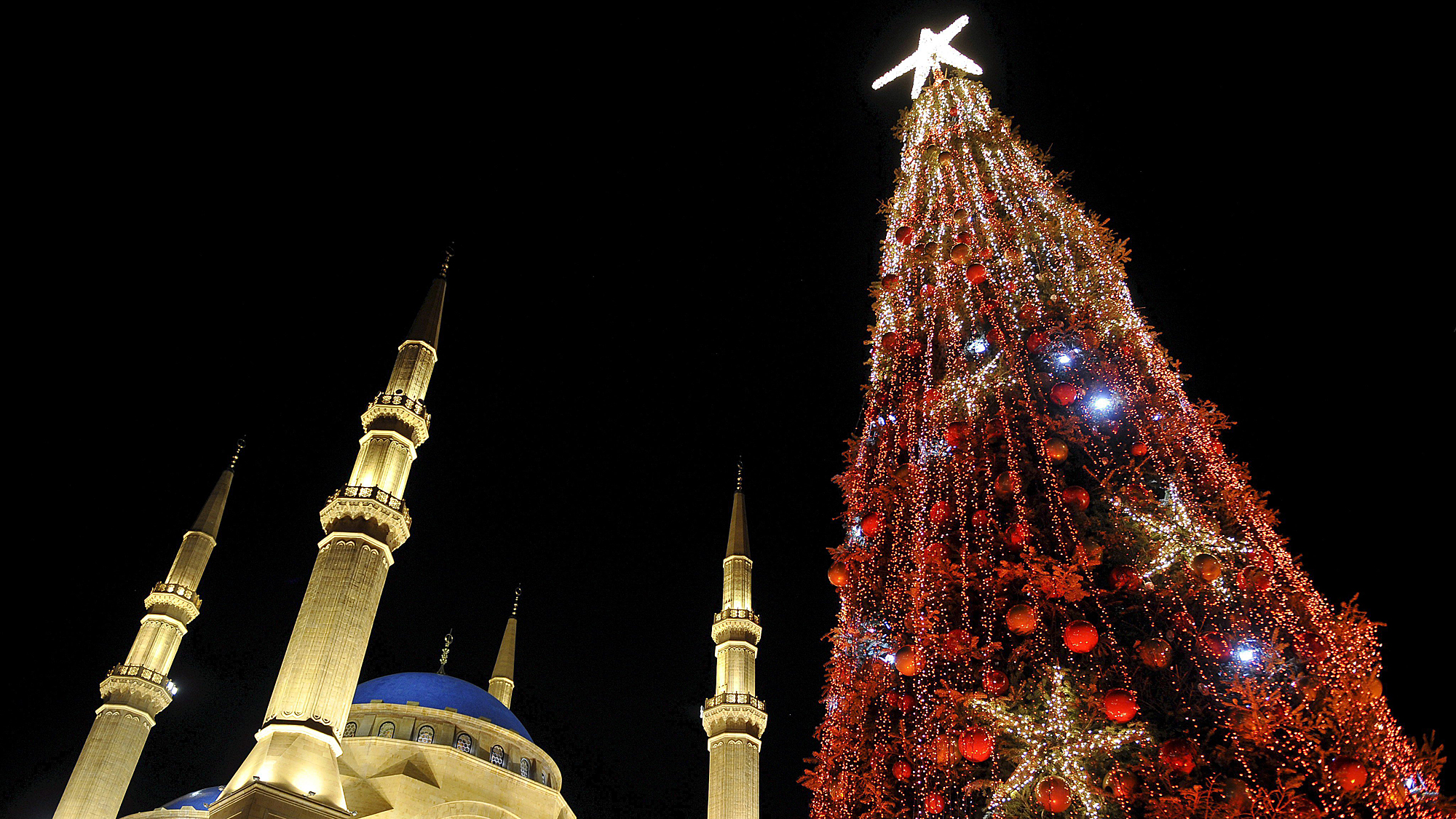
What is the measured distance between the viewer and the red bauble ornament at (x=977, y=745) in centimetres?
588

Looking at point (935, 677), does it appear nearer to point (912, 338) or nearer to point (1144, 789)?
point (1144, 789)

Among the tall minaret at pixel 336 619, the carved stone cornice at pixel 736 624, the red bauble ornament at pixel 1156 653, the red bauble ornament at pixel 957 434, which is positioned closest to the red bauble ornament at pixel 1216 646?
the red bauble ornament at pixel 1156 653

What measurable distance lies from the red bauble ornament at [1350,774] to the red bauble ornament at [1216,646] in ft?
2.70

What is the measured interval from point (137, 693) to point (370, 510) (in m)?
9.95

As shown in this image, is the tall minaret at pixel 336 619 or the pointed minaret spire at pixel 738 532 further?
the pointed minaret spire at pixel 738 532

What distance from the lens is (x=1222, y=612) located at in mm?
6023

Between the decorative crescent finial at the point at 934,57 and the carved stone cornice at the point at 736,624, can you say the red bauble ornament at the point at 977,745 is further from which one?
the carved stone cornice at the point at 736,624

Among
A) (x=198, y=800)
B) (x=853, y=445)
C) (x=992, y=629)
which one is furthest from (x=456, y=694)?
(x=992, y=629)

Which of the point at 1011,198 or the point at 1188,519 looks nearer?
the point at 1188,519

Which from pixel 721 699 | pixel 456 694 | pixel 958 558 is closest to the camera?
pixel 958 558

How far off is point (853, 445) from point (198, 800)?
23.4 metres

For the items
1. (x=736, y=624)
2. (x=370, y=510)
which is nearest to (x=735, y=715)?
(x=736, y=624)

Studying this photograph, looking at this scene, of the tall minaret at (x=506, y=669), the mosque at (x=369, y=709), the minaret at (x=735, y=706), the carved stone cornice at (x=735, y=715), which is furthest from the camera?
the tall minaret at (x=506, y=669)

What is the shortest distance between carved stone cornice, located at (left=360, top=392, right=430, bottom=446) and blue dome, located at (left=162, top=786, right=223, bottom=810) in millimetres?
11274
